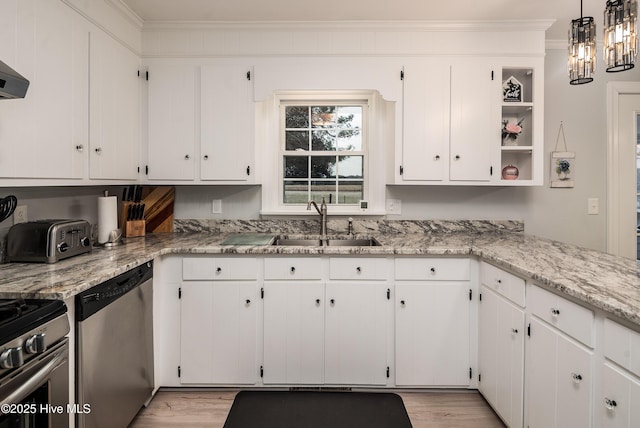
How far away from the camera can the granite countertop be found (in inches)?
53.8

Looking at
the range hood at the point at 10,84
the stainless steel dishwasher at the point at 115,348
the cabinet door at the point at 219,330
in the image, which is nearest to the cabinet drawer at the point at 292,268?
the cabinet door at the point at 219,330

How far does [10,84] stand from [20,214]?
87 centimetres

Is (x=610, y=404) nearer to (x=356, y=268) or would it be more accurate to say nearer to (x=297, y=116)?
(x=356, y=268)

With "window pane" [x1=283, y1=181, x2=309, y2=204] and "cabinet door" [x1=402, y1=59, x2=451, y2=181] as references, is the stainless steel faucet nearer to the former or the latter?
"window pane" [x1=283, y1=181, x2=309, y2=204]

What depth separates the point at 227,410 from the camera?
2215 mm

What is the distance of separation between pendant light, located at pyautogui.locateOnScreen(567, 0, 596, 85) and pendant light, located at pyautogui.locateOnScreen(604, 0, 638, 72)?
0.52ft

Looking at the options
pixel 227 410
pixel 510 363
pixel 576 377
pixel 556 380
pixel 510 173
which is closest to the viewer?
pixel 576 377

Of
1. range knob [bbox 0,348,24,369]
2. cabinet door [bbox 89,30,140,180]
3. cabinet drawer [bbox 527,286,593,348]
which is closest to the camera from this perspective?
range knob [bbox 0,348,24,369]

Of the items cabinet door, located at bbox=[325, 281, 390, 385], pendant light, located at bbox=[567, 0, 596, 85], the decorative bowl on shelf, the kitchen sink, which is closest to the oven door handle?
cabinet door, located at bbox=[325, 281, 390, 385]

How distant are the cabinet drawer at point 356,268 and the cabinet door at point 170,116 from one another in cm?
133

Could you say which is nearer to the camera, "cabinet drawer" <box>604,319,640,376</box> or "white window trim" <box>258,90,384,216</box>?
"cabinet drawer" <box>604,319,640,376</box>

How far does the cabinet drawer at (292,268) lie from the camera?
93.2 inches

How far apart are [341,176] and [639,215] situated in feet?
7.82

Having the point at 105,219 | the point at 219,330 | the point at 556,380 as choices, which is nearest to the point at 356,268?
the point at 219,330
